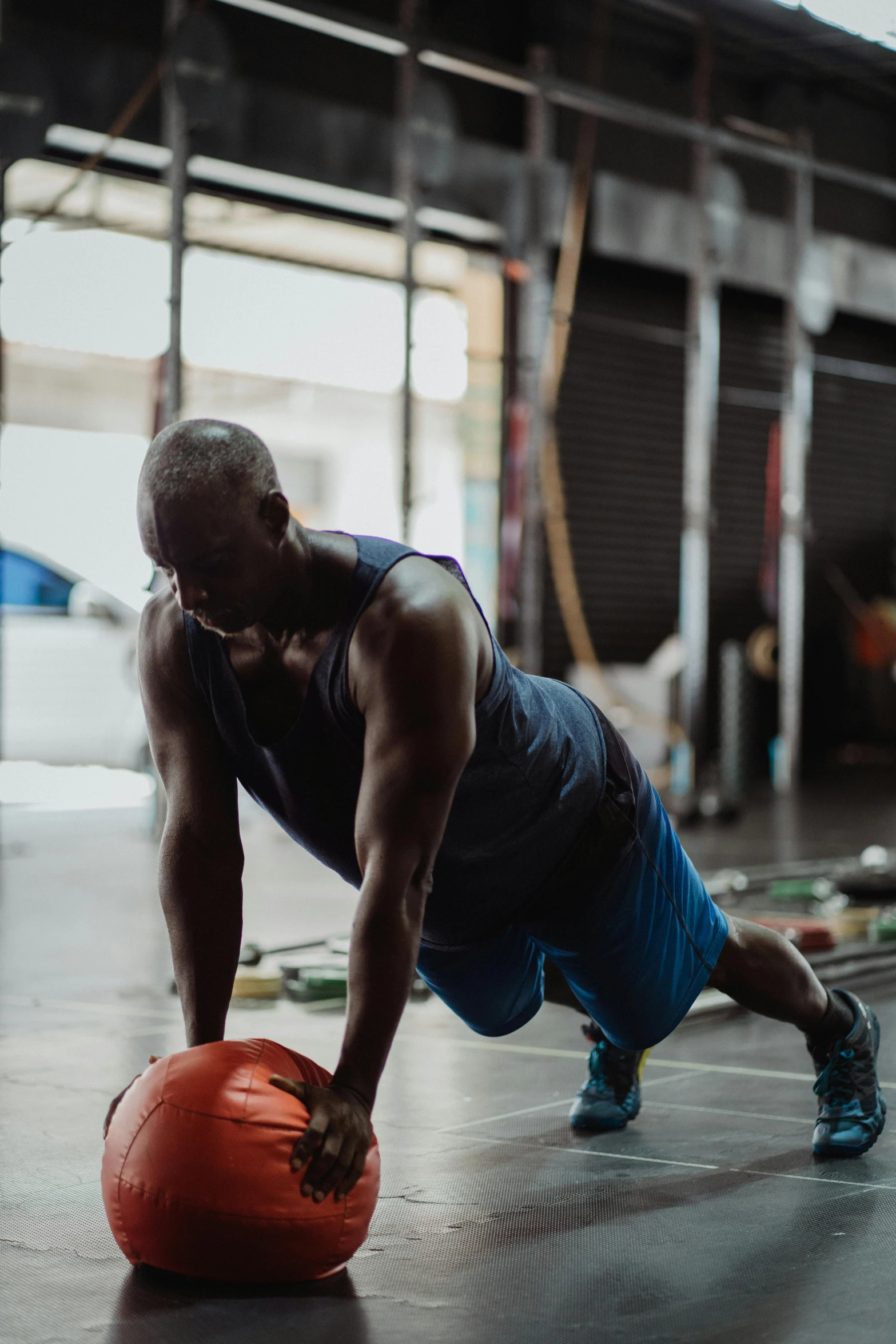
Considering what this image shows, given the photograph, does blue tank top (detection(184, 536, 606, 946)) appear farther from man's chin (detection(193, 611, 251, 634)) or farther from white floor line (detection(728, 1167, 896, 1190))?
white floor line (detection(728, 1167, 896, 1190))

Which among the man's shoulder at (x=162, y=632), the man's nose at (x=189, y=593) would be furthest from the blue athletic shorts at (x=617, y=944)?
the man's nose at (x=189, y=593)

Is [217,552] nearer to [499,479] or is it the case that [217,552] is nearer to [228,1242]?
[228,1242]

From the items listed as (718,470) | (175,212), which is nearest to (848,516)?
(718,470)

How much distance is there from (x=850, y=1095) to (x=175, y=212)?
4.12 meters

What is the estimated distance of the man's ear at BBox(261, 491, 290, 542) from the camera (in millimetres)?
1877

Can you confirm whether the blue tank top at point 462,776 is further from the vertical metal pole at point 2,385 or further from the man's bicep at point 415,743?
the vertical metal pole at point 2,385

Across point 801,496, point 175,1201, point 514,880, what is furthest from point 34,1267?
point 801,496

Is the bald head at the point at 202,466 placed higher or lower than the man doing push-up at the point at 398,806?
higher

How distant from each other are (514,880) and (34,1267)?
719 millimetres

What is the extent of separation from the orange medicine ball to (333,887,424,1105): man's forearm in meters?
0.10

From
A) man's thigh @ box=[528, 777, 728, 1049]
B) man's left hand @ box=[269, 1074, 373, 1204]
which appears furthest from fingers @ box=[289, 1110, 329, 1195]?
man's thigh @ box=[528, 777, 728, 1049]

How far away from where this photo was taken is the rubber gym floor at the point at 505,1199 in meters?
1.81

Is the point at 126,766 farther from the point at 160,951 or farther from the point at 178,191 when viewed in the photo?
the point at 160,951

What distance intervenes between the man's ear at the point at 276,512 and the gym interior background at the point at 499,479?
84 cm
